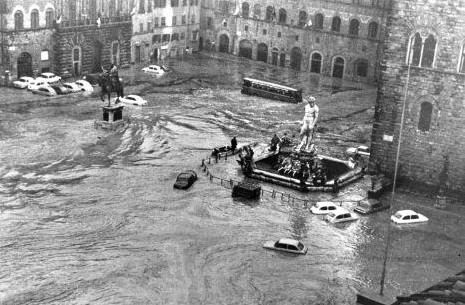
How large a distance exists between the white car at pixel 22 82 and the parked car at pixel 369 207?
139 feet

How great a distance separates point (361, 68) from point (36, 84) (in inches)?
1622

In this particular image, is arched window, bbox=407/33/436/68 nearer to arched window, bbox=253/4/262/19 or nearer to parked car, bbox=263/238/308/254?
parked car, bbox=263/238/308/254

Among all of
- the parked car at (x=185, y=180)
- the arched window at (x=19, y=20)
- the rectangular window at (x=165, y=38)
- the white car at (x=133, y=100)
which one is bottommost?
the parked car at (x=185, y=180)

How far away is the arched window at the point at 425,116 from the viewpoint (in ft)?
169

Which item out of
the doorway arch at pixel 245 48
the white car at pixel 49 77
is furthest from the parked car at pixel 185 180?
the doorway arch at pixel 245 48

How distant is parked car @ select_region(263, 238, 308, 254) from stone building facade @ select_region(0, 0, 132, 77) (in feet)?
151

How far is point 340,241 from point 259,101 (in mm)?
37591

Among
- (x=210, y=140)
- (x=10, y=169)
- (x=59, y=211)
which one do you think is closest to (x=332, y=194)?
(x=210, y=140)

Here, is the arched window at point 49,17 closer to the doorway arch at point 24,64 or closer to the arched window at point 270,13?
the doorway arch at point 24,64

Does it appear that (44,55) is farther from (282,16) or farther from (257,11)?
(282,16)

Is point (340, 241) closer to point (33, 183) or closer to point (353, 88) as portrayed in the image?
point (33, 183)

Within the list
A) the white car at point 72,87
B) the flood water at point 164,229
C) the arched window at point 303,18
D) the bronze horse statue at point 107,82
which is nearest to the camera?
the flood water at point 164,229

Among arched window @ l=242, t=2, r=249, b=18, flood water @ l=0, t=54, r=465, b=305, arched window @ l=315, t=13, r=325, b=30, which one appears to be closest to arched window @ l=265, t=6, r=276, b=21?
arched window @ l=242, t=2, r=249, b=18

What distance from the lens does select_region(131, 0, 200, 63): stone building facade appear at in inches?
3664
